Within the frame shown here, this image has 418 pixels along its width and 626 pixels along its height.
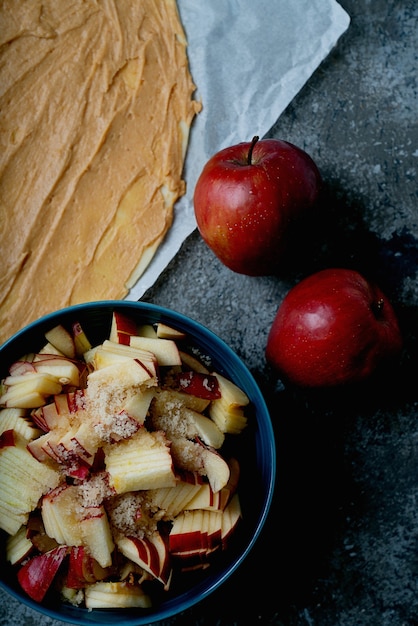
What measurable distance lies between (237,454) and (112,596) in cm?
→ 33

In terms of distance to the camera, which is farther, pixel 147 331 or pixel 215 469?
pixel 147 331

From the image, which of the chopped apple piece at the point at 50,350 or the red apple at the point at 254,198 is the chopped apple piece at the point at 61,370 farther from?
the red apple at the point at 254,198

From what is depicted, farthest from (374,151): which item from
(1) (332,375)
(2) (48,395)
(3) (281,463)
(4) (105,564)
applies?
(4) (105,564)

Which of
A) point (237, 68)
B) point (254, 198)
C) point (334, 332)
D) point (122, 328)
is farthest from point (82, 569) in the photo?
point (237, 68)

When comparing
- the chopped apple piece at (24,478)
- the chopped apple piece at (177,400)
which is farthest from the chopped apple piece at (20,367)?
the chopped apple piece at (177,400)

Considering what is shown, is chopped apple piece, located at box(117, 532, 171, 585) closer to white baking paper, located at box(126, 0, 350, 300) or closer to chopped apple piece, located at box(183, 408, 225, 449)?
chopped apple piece, located at box(183, 408, 225, 449)

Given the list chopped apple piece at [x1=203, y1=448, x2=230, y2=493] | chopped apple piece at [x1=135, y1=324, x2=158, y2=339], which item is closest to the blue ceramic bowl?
chopped apple piece at [x1=135, y1=324, x2=158, y2=339]

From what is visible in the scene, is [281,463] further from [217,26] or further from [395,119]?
[217,26]

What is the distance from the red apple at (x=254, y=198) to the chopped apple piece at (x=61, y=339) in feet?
1.03

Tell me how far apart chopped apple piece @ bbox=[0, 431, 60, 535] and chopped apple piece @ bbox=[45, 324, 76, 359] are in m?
0.18

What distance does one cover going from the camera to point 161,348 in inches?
43.1

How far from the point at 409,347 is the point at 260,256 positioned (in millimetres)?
359

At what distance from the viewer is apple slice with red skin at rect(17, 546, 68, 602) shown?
3.43ft

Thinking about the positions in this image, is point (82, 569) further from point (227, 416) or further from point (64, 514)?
point (227, 416)
